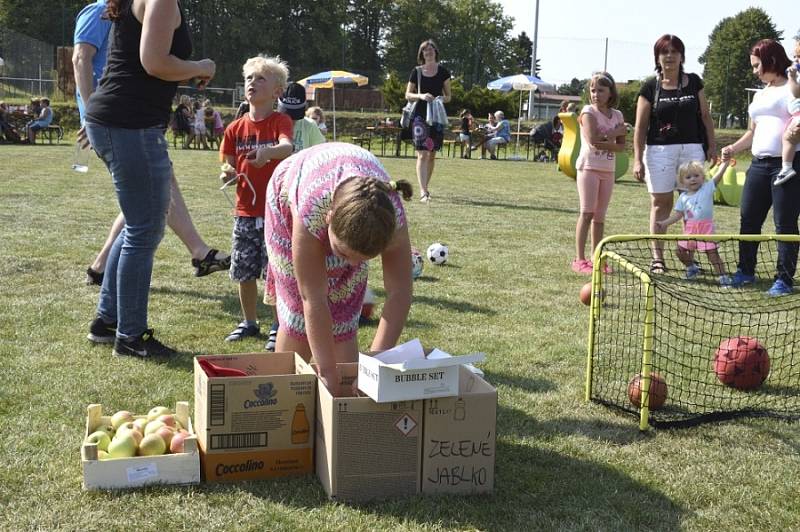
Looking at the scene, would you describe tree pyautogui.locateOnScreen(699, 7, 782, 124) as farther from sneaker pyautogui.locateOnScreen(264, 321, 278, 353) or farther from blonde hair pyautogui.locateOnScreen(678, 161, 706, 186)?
sneaker pyautogui.locateOnScreen(264, 321, 278, 353)

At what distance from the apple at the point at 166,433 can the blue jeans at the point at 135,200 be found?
1446mm

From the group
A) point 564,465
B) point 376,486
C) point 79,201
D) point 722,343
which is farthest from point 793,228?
point 79,201

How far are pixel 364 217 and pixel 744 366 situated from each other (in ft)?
9.01

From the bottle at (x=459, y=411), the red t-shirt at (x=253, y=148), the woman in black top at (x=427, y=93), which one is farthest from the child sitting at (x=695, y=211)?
the woman in black top at (x=427, y=93)

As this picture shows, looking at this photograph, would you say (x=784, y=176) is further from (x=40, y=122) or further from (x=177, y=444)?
(x=40, y=122)

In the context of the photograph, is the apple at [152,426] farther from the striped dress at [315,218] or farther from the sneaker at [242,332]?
the sneaker at [242,332]

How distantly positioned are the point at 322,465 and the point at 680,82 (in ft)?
18.2

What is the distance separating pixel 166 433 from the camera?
10.8 ft

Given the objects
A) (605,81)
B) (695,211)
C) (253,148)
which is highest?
(605,81)

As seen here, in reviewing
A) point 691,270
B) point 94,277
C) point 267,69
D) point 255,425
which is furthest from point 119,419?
point 691,270

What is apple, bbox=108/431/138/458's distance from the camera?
316 centimetres

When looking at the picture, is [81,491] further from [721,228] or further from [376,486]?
[721,228]

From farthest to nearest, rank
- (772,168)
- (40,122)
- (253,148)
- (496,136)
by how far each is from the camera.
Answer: (496,136)
(40,122)
(772,168)
(253,148)

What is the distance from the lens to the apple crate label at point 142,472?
3.12 metres
